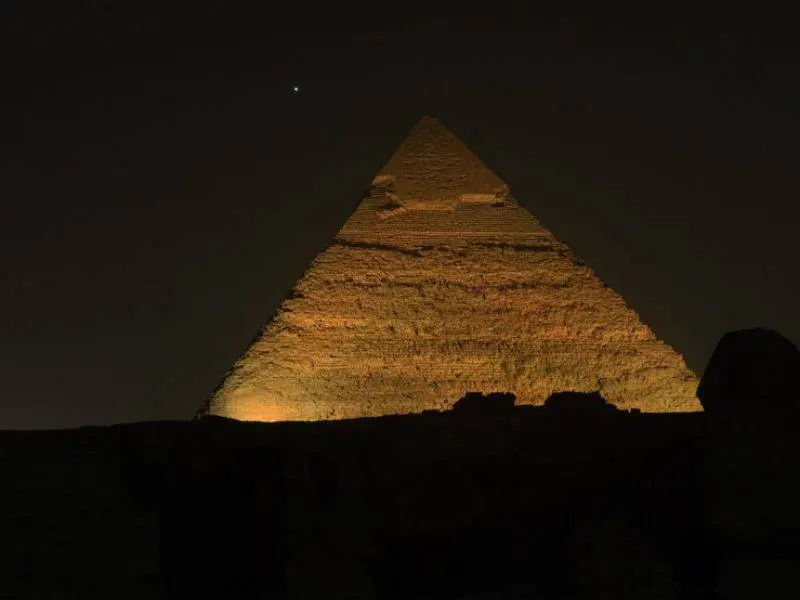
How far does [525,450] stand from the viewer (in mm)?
9453

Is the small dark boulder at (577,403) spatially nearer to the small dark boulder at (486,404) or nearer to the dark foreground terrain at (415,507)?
the dark foreground terrain at (415,507)

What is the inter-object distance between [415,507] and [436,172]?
2184 centimetres

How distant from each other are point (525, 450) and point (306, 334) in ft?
59.9

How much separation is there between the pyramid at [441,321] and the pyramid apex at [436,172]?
0.03m

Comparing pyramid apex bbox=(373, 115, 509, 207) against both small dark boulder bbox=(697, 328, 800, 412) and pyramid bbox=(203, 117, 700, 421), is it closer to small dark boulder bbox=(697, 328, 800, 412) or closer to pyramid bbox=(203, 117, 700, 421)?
pyramid bbox=(203, 117, 700, 421)

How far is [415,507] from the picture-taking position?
361 inches

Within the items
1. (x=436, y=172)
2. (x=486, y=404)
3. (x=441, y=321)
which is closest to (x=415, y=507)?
(x=486, y=404)

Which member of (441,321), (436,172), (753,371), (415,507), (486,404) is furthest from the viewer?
(436,172)

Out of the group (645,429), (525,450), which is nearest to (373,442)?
(525,450)

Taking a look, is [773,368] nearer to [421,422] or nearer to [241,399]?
[421,422]

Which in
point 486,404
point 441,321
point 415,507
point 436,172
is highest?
point 486,404

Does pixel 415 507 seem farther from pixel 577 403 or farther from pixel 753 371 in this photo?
pixel 753 371

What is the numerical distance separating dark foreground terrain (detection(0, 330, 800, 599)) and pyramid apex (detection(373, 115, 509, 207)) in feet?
67.4

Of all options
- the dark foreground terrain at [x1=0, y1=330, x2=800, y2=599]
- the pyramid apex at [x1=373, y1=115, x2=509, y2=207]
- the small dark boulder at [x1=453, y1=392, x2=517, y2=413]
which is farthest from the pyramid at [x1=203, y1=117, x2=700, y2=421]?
the dark foreground terrain at [x1=0, y1=330, x2=800, y2=599]
